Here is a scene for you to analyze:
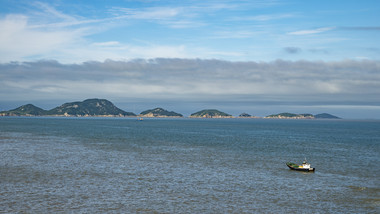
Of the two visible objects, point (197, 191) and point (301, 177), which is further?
point (301, 177)

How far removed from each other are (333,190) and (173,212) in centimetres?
2175

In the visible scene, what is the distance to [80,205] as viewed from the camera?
32625 millimetres

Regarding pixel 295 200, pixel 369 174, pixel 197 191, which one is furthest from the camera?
pixel 369 174

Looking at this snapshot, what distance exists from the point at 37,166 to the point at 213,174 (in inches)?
1103

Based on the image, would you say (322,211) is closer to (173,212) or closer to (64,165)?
Result: (173,212)

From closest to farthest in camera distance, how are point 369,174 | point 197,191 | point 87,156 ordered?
point 197,191, point 369,174, point 87,156

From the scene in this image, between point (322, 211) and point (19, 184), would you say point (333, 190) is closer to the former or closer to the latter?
point (322, 211)

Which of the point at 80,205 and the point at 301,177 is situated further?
the point at 301,177

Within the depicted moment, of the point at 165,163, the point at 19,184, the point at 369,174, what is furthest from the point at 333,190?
the point at 19,184

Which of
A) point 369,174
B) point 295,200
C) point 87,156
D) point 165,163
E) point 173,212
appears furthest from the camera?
point 87,156

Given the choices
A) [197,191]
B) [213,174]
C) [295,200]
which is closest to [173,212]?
[197,191]

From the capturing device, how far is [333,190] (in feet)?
136

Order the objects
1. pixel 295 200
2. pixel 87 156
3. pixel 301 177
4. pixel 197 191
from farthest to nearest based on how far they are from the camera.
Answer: pixel 87 156 < pixel 301 177 < pixel 197 191 < pixel 295 200

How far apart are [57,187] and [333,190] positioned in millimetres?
33376
